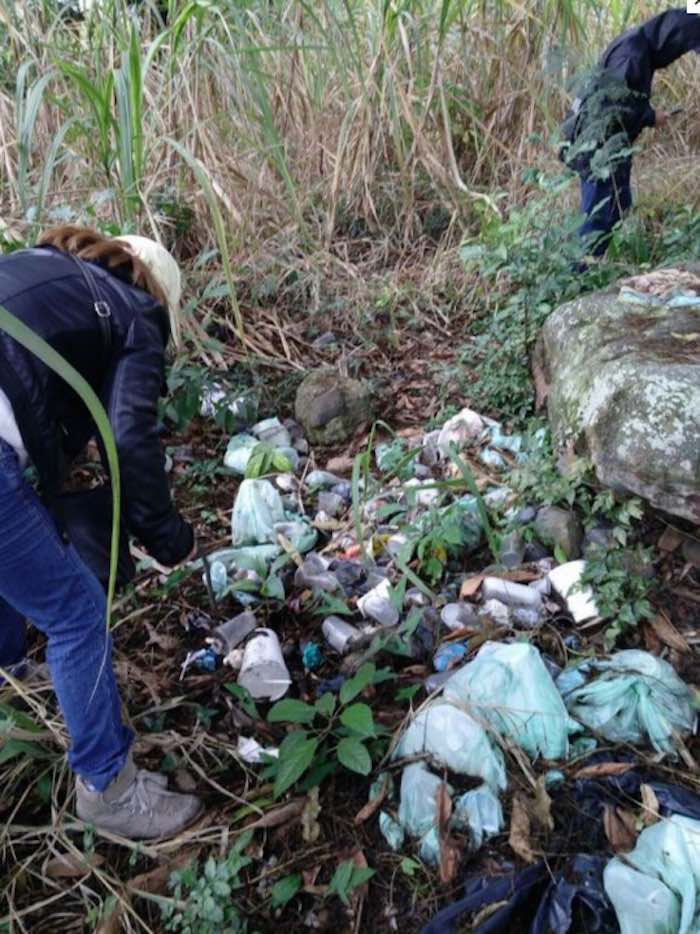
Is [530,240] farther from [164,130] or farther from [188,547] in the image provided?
[188,547]

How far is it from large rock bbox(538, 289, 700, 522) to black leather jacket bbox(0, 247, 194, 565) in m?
1.24

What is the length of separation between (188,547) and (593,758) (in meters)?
1.06

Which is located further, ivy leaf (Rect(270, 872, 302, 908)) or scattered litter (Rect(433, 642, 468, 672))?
scattered litter (Rect(433, 642, 468, 672))

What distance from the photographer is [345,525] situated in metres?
2.46

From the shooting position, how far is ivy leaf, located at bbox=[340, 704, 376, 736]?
1.51 m

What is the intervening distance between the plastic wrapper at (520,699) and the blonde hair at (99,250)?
1130mm

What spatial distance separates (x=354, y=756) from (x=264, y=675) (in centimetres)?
40

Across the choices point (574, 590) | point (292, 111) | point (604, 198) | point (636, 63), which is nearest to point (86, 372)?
point (574, 590)

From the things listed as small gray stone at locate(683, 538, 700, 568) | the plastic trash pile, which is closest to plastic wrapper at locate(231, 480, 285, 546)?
the plastic trash pile

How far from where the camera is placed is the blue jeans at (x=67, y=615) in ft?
4.23

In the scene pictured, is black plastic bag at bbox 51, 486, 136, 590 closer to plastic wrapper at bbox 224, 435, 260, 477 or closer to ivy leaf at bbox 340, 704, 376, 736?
ivy leaf at bbox 340, 704, 376, 736

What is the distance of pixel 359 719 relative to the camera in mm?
1534

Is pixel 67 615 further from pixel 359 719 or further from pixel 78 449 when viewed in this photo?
pixel 359 719

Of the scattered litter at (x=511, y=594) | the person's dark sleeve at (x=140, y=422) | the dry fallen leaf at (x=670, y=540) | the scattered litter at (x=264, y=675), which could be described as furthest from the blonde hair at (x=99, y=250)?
the dry fallen leaf at (x=670, y=540)
